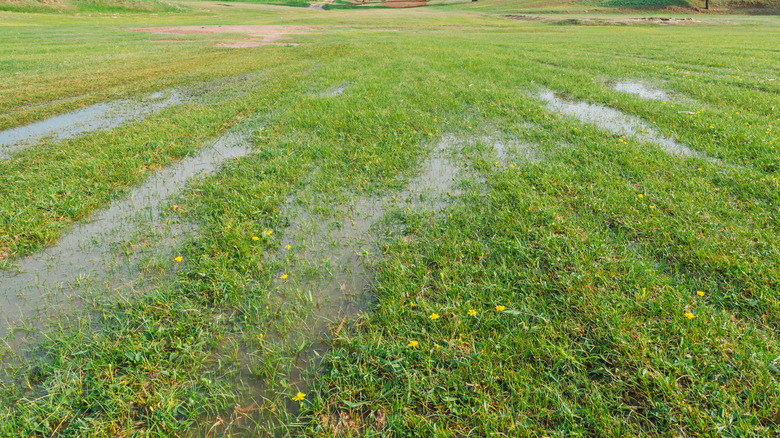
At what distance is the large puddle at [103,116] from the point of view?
816 cm

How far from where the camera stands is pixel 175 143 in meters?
7.61

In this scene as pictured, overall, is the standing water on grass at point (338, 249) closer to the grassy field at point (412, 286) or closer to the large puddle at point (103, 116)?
the grassy field at point (412, 286)

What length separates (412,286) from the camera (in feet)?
11.6

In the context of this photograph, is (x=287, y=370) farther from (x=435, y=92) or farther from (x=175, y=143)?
(x=435, y=92)

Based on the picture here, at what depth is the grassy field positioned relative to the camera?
241cm

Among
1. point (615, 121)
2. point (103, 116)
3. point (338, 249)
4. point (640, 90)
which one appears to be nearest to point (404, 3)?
point (640, 90)

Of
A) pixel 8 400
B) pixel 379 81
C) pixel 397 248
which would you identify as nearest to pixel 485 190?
pixel 397 248

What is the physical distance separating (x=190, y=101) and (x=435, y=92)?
8.01m

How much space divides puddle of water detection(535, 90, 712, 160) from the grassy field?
0.73ft

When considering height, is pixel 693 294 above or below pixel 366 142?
below

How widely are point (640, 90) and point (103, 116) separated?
16700mm

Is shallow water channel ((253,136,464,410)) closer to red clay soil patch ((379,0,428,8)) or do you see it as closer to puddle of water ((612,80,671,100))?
puddle of water ((612,80,671,100))

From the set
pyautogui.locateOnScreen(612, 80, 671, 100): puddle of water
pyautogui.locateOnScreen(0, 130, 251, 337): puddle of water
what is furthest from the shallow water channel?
pyautogui.locateOnScreen(612, 80, 671, 100): puddle of water

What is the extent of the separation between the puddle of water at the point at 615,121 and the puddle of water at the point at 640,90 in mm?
2257
